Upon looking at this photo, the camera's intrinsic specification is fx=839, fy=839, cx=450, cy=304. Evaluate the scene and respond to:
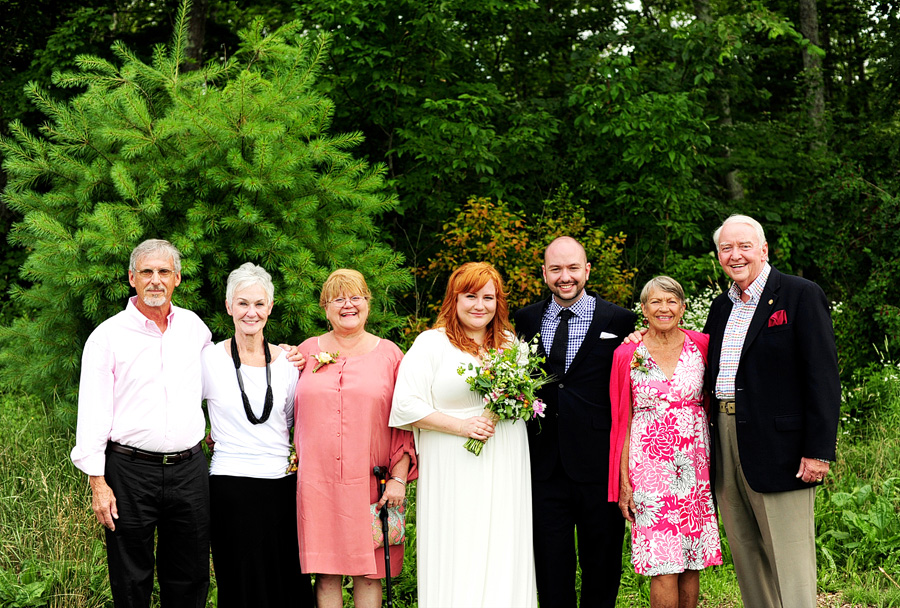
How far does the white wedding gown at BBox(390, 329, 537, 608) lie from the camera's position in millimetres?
4441

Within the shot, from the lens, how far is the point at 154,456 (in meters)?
4.28

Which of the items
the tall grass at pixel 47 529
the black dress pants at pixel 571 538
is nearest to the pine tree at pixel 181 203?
the tall grass at pixel 47 529

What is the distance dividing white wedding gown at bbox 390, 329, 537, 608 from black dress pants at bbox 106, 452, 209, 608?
114 cm

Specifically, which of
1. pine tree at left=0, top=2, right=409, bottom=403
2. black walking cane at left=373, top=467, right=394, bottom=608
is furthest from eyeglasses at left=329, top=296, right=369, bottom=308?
pine tree at left=0, top=2, right=409, bottom=403

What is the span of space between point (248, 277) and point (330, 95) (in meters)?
5.94

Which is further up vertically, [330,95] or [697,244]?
[330,95]

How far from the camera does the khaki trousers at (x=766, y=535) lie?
437cm

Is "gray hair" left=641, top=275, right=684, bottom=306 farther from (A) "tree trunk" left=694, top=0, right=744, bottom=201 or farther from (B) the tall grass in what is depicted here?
(A) "tree trunk" left=694, top=0, right=744, bottom=201

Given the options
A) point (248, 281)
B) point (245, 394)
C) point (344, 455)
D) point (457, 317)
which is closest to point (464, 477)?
point (344, 455)

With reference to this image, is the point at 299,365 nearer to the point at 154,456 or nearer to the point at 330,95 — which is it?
the point at 154,456

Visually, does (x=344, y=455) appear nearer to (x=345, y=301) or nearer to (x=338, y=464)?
(x=338, y=464)

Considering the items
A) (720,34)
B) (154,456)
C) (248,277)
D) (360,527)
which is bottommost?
(360,527)

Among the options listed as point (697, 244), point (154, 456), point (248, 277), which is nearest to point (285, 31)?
point (248, 277)

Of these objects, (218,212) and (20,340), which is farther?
(20,340)
